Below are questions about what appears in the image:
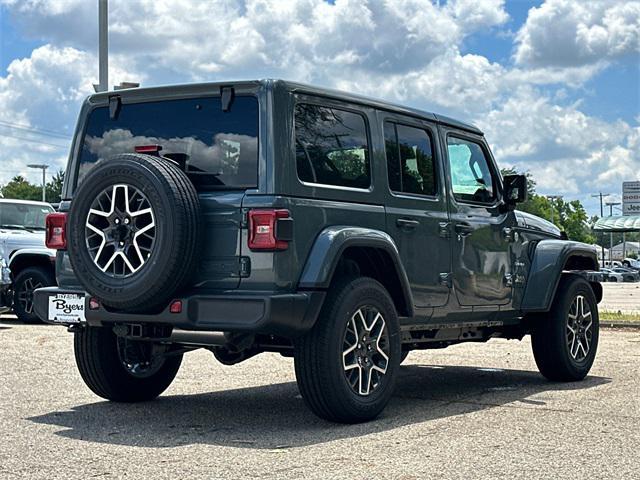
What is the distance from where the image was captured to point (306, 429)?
664cm

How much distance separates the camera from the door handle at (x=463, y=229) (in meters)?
8.02

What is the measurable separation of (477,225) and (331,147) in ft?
6.17

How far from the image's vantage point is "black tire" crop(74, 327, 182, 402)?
7.51m

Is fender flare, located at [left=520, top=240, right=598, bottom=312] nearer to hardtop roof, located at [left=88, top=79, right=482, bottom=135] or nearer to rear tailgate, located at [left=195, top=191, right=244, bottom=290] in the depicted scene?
hardtop roof, located at [left=88, top=79, right=482, bottom=135]

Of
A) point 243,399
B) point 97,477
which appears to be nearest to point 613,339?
point 243,399

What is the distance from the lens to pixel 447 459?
554 cm

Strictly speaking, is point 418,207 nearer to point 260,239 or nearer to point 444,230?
point 444,230

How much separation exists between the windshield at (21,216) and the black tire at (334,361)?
1114cm

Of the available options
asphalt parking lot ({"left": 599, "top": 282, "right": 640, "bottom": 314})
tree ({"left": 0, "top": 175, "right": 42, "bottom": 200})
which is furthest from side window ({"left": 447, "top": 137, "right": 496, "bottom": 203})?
tree ({"left": 0, "top": 175, "right": 42, "bottom": 200})

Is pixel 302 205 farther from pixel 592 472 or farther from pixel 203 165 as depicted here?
pixel 592 472

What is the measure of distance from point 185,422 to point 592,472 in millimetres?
2808

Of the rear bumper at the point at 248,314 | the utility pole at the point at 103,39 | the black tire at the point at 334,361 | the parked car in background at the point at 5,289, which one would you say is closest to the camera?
the rear bumper at the point at 248,314

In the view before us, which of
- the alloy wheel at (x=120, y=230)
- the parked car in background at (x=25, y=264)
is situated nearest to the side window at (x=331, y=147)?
the alloy wheel at (x=120, y=230)

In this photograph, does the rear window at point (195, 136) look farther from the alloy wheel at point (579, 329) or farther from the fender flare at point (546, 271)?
the alloy wheel at point (579, 329)
